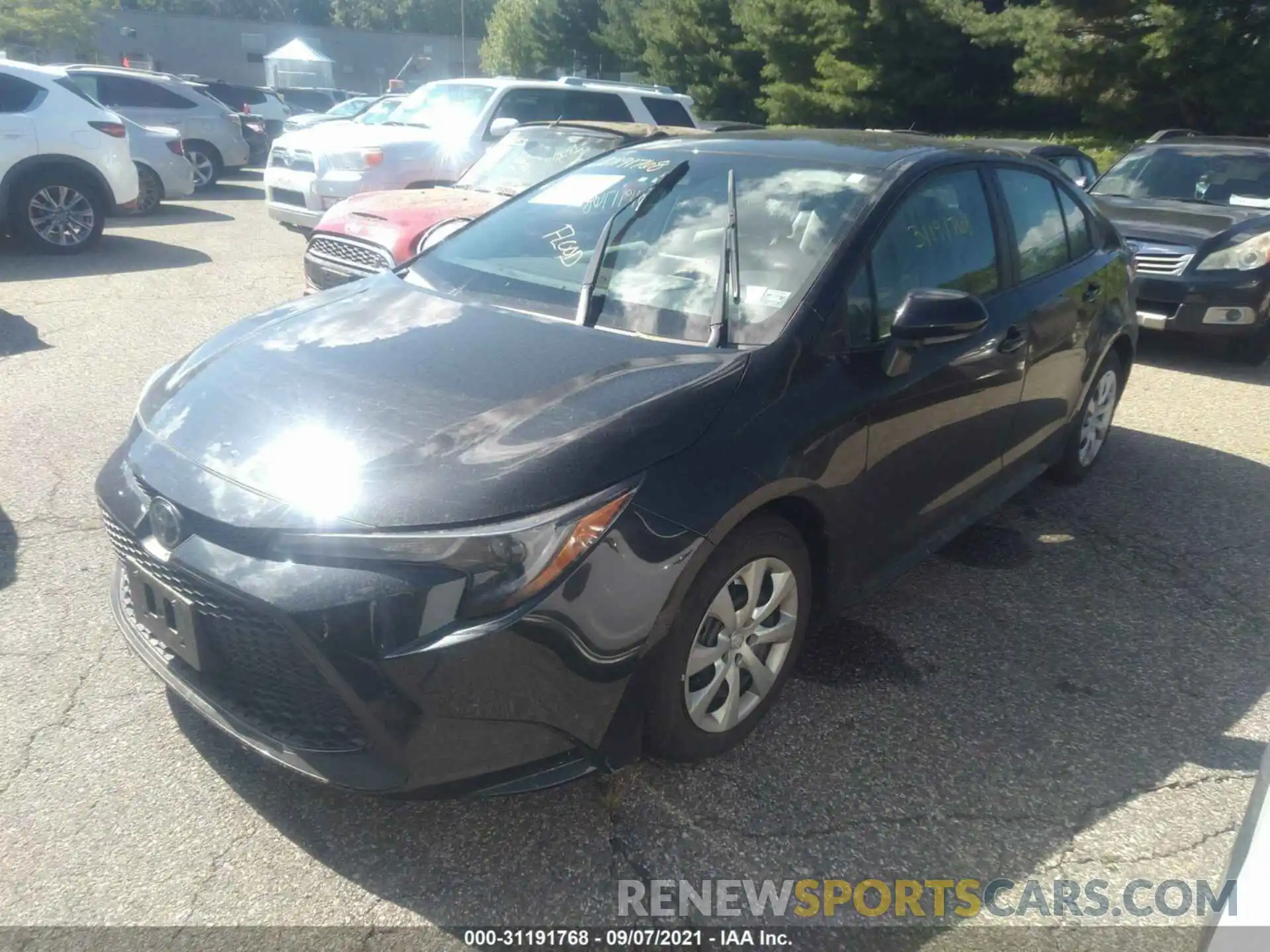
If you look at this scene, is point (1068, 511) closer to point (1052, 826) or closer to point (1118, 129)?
point (1052, 826)

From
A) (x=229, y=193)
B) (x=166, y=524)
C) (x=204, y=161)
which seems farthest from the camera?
(x=229, y=193)

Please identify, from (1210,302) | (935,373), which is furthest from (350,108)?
(935,373)

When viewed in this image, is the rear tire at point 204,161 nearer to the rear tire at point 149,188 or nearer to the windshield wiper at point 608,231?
the rear tire at point 149,188

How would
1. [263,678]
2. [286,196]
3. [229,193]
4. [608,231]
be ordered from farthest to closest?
1. [229,193]
2. [286,196]
3. [608,231]
4. [263,678]

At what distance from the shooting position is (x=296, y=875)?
2486mm

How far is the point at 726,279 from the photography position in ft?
10.6

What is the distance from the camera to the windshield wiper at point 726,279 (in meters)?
3.05

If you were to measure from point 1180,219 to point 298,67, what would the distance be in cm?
4528

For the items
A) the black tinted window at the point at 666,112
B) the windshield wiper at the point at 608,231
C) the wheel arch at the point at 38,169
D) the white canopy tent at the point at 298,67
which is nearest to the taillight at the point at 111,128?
the wheel arch at the point at 38,169

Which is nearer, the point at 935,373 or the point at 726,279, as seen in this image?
the point at 726,279

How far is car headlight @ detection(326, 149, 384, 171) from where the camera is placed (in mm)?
10016

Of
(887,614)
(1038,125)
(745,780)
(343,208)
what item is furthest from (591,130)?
(1038,125)

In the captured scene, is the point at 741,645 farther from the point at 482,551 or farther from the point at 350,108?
the point at 350,108

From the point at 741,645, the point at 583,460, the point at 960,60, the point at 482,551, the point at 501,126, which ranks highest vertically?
the point at 960,60
